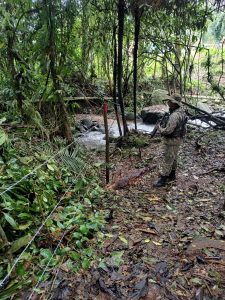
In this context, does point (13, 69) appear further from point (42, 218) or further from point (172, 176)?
point (172, 176)

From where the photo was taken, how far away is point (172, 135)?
486 centimetres

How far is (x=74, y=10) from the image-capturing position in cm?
537

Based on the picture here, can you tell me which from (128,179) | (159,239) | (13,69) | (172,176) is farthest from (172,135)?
(13,69)

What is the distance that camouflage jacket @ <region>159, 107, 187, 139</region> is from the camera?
186 inches

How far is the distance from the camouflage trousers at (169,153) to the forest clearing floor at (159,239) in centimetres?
27

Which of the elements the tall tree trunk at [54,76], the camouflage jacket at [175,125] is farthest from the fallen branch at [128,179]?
the tall tree trunk at [54,76]

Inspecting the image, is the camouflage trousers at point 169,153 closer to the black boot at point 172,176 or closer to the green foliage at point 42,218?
the black boot at point 172,176

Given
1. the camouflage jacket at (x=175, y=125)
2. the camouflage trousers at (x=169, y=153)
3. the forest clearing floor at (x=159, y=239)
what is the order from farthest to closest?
the camouflage trousers at (x=169, y=153), the camouflage jacket at (x=175, y=125), the forest clearing floor at (x=159, y=239)

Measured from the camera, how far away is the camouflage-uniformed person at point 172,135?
4.75 meters

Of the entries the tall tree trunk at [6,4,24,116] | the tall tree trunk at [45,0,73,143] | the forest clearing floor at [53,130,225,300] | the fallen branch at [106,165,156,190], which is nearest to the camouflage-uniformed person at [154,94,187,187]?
the forest clearing floor at [53,130,225,300]

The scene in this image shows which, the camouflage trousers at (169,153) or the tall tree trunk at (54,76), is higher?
the tall tree trunk at (54,76)

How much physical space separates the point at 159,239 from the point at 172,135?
6.45 feet

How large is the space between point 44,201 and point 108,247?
0.86 metres

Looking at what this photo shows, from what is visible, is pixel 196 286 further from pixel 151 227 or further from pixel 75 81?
pixel 75 81
